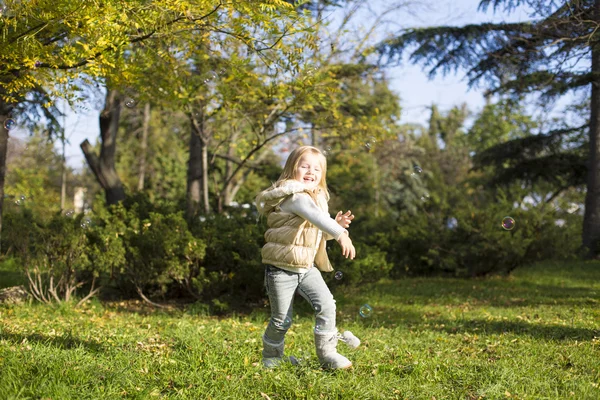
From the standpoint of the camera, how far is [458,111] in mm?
48000

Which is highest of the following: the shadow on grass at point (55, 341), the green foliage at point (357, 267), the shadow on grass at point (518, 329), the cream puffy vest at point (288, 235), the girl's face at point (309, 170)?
the girl's face at point (309, 170)

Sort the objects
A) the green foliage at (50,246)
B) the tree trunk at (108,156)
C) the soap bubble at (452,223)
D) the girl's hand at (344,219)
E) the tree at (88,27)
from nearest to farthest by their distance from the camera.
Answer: the girl's hand at (344,219) < the tree at (88,27) < the green foliage at (50,246) < the tree trunk at (108,156) < the soap bubble at (452,223)

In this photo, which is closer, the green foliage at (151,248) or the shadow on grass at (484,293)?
the green foliage at (151,248)

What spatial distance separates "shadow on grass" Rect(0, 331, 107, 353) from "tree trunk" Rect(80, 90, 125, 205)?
6408 millimetres

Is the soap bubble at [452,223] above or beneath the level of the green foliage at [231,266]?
above

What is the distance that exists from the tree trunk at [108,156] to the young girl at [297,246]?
7931mm

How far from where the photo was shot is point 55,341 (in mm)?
4770

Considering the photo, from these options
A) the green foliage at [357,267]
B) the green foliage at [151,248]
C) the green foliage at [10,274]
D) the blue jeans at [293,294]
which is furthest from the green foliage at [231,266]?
the blue jeans at [293,294]

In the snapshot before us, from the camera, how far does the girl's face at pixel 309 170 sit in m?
3.91

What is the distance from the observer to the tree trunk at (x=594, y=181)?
13203 mm

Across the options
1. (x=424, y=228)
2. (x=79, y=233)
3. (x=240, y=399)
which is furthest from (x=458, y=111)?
(x=240, y=399)

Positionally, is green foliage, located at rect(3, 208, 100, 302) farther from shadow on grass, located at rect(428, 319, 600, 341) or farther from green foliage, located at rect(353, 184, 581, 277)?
green foliage, located at rect(353, 184, 581, 277)

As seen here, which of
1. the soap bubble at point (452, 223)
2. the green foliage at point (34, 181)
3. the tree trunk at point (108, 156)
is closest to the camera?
the tree trunk at point (108, 156)

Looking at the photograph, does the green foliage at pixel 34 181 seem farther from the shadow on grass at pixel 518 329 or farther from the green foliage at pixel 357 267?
the shadow on grass at pixel 518 329
